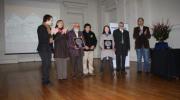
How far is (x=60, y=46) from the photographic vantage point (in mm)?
4387

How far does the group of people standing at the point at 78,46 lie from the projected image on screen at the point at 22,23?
4969 mm

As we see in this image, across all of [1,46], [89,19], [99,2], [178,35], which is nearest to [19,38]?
[1,46]

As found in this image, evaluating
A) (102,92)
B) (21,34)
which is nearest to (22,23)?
(21,34)

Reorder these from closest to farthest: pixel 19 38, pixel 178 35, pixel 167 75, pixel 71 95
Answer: pixel 71 95, pixel 167 75, pixel 178 35, pixel 19 38

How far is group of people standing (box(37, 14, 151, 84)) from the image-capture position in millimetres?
4008

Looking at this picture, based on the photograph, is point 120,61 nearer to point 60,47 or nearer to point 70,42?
point 70,42

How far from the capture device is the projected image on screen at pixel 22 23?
8895 millimetres

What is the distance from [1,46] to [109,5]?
531cm

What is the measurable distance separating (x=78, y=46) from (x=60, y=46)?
43 centimetres

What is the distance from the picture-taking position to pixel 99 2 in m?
10.8

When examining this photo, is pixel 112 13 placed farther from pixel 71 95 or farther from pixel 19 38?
pixel 71 95

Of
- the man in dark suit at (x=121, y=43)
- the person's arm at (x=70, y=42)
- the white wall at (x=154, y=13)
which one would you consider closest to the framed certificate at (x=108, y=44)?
the man in dark suit at (x=121, y=43)

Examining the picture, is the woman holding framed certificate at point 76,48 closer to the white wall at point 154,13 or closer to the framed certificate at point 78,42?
the framed certificate at point 78,42

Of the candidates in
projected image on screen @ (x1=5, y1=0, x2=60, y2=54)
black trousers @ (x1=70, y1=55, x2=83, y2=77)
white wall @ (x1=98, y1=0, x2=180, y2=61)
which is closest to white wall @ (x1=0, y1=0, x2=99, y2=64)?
projected image on screen @ (x1=5, y1=0, x2=60, y2=54)
